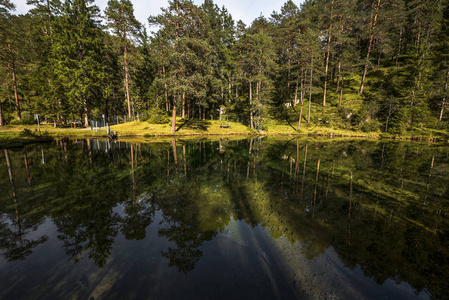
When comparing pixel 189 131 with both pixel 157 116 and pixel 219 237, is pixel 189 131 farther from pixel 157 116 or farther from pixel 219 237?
pixel 219 237

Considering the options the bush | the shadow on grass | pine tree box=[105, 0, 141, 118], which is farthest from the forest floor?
pine tree box=[105, 0, 141, 118]

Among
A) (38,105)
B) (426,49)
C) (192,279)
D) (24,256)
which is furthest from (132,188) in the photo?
(426,49)

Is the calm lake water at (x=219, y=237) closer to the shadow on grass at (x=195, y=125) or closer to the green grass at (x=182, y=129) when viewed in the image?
the green grass at (x=182, y=129)

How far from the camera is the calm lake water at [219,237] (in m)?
4.61

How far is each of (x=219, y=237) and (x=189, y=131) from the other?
32.8m

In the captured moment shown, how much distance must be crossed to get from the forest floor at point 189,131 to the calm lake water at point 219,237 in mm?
21661

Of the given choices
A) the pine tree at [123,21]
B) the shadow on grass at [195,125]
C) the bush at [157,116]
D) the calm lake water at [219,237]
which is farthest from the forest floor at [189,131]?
the calm lake water at [219,237]

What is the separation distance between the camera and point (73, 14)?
3569cm

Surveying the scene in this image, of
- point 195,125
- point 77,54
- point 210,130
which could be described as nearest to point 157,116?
point 195,125

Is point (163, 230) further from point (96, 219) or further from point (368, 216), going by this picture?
point (368, 216)

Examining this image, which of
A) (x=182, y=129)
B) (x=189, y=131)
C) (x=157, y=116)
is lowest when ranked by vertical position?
(x=189, y=131)

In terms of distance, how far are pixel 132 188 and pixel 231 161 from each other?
9.28 meters

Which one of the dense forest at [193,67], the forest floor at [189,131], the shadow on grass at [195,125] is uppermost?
the dense forest at [193,67]

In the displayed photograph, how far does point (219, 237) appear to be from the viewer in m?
6.68
